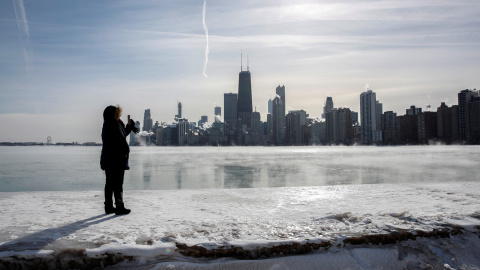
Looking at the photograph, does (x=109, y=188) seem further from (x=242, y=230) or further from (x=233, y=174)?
(x=233, y=174)

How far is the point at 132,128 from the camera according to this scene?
18.1 feet

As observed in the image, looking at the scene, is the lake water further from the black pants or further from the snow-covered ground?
the snow-covered ground

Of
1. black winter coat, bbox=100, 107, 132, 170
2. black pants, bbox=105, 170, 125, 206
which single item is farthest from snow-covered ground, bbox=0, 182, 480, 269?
black winter coat, bbox=100, 107, 132, 170

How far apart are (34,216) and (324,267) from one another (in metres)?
4.24

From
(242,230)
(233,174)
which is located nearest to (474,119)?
(233,174)

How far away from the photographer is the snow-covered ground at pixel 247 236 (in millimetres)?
3367

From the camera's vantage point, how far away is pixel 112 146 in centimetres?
517

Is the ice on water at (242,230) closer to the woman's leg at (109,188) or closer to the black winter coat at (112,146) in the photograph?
the woman's leg at (109,188)

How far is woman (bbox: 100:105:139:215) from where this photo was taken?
514 centimetres

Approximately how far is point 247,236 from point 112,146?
2734 mm

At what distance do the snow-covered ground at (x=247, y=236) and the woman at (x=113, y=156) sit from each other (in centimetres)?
29

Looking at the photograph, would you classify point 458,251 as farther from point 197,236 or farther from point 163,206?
point 163,206

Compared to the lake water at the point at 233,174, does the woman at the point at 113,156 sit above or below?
above

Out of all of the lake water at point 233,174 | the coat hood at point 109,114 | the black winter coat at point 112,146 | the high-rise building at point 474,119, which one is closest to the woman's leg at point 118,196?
the black winter coat at point 112,146
